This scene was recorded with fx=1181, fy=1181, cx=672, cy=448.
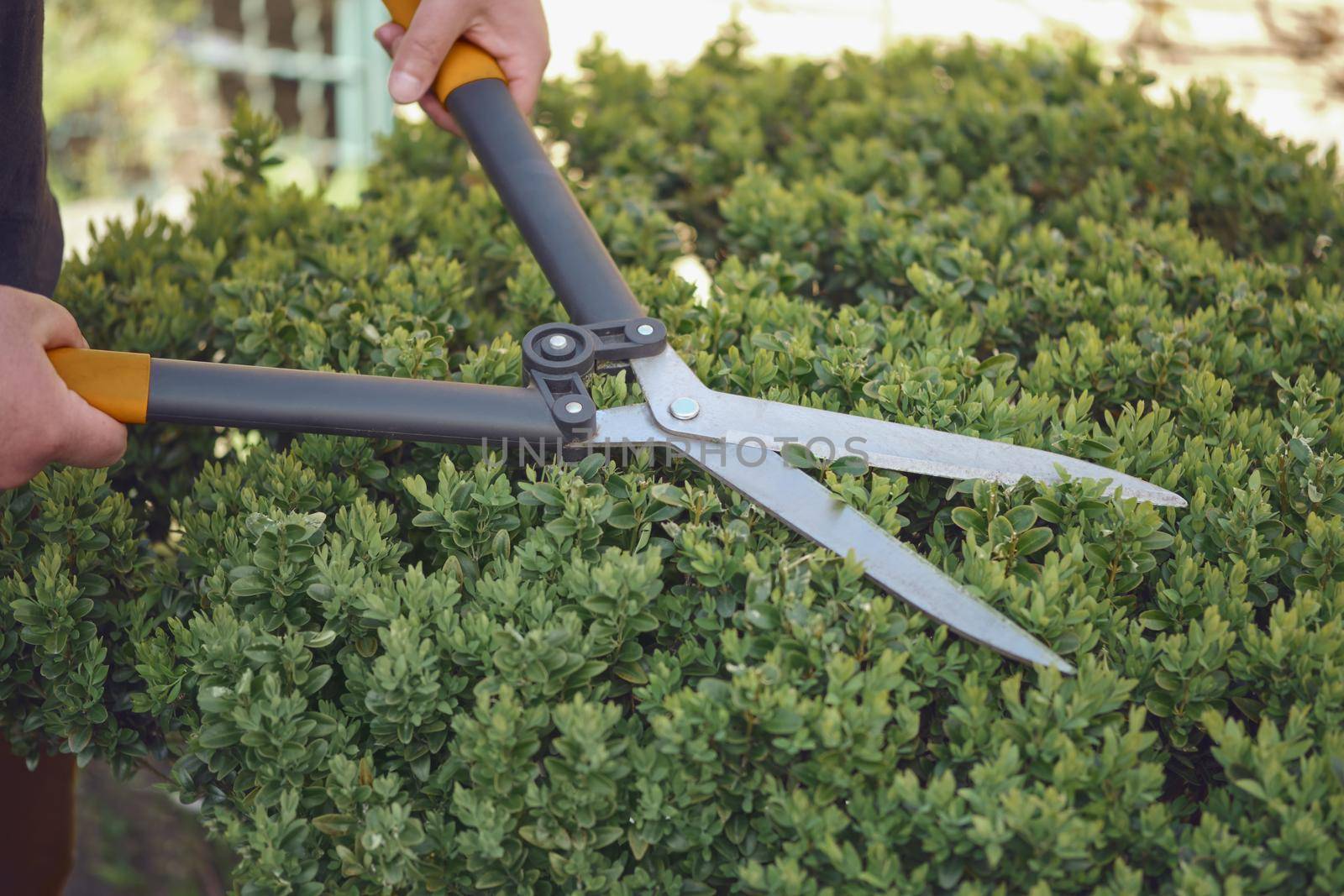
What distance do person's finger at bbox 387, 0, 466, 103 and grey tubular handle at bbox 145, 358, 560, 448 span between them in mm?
806

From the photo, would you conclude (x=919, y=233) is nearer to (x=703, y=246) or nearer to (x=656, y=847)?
(x=703, y=246)

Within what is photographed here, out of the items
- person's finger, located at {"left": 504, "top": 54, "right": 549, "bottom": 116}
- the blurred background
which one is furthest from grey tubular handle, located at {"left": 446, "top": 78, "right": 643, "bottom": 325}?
the blurred background

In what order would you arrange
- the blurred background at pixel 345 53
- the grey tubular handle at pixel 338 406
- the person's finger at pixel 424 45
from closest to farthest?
the grey tubular handle at pixel 338 406 → the person's finger at pixel 424 45 → the blurred background at pixel 345 53

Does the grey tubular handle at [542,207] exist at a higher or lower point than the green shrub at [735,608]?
higher

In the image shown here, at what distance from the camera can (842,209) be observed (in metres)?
2.74

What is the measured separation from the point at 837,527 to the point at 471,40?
137 centimetres

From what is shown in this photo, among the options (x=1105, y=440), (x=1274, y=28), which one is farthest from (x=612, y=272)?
(x=1274, y=28)

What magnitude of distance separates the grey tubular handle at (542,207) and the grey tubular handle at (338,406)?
278 millimetres

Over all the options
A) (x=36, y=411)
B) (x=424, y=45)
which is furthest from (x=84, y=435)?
(x=424, y=45)

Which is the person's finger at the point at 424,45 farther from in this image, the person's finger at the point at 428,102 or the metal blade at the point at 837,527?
the metal blade at the point at 837,527

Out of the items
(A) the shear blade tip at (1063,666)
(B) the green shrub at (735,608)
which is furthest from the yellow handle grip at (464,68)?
(A) the shear blade tip at (1063,666)

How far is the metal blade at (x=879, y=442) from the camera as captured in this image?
1.76 metres

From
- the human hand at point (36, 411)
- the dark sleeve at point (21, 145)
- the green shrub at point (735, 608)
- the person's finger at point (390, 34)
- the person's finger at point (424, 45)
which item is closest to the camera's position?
the green shrub at point (735, 608)

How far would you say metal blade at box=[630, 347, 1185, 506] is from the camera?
176 cm
